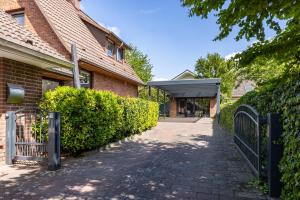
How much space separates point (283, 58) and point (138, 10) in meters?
8.67

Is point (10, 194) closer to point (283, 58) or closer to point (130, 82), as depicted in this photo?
point (283, 58)

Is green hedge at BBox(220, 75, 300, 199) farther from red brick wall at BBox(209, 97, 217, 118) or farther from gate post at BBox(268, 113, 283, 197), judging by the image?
red brick wall at BBox(209, 97, 217, 118)

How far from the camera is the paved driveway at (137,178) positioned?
13.1 ft

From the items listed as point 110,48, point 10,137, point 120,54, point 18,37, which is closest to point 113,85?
point 110,48

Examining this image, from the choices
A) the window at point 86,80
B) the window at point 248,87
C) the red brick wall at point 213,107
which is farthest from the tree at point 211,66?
the window at point 86,80

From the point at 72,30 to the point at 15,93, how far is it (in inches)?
308

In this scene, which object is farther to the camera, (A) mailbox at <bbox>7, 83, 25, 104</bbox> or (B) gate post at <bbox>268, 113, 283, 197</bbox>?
(A) mailbox at <bbox>7, 83, 25, 104</bbox>

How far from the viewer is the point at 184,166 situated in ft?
19.2

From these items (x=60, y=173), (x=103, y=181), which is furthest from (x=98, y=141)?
(x=103, y=181)

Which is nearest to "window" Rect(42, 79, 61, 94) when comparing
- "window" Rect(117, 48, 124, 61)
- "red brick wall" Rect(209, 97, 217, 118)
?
"window" Rect(117, 48, 124, 61)

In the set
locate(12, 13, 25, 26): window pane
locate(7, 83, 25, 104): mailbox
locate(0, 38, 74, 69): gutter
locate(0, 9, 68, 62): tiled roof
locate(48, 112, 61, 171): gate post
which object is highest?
locate(12, 13, 25, 26): window pane

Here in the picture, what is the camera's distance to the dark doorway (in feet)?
103

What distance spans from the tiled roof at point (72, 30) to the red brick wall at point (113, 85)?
69 cm

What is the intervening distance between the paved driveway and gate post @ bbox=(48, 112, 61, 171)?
212mm
